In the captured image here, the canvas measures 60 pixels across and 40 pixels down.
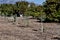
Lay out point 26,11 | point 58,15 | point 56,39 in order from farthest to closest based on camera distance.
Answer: point 26,11 → point 58,15 → point 56,39

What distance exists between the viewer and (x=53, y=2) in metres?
40.4

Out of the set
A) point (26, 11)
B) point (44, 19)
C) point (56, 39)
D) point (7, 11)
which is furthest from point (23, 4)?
point (56, 39)

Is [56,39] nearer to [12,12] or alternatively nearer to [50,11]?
[50,11]

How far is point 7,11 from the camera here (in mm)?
73625

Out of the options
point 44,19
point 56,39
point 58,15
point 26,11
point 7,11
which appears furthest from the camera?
point 7,11

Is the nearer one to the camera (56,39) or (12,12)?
(56,39)

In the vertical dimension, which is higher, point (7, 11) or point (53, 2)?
point (53, 2)

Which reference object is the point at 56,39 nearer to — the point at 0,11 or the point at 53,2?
the point at 53,2

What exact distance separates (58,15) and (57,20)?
1.33m

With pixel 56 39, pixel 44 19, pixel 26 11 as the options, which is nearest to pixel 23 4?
pixel 26 11

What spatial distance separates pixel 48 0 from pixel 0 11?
3822cm

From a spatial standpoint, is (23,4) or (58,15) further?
(23,4)

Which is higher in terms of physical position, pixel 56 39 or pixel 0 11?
pixel 56 39

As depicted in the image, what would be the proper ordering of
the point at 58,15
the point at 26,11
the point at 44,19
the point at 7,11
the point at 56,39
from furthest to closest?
the point at 7,11 → the point at 26,11 → the point at 44,19 → the point at 58,15 → the point at 56,39
